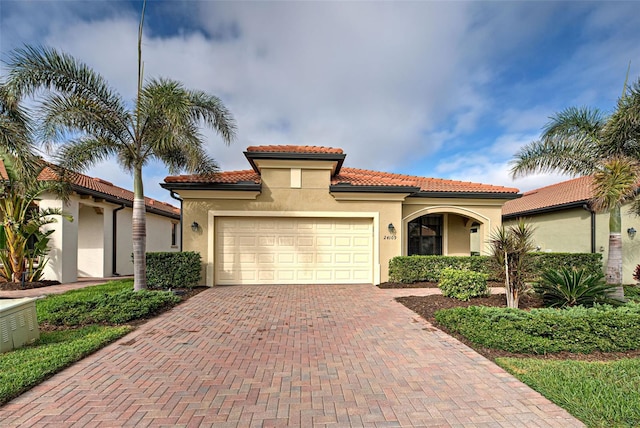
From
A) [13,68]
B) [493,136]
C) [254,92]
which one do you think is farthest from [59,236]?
[493,136]

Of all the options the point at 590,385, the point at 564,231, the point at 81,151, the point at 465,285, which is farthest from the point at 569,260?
the point at 81,151

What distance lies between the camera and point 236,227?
10.8m

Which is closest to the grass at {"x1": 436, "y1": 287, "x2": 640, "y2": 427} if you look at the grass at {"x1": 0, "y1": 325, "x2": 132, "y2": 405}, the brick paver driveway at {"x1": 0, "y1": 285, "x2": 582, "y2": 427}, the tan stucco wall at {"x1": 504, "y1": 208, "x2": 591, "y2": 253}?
the brick paver driveway at {"x1": 0, "y1": 285, "x2": 582, "y2": 427}

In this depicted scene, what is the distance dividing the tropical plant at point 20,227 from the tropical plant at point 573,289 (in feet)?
50.0

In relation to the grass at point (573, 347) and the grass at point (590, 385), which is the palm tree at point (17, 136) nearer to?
the grass at point (573, 347)

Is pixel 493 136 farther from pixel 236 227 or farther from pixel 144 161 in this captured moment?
pixel 144 161

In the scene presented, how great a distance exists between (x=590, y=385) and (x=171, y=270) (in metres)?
10.4

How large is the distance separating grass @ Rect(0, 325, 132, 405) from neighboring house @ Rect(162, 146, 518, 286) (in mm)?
4967

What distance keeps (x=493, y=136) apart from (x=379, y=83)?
28.8 ft

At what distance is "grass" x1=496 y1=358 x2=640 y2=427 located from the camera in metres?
2.87

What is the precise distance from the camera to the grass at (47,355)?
3463mm

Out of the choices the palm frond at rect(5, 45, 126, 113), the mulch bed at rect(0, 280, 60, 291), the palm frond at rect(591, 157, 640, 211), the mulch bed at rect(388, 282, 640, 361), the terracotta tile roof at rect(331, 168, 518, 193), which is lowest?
the mulch bed at rect(0, 280, 60, 291)

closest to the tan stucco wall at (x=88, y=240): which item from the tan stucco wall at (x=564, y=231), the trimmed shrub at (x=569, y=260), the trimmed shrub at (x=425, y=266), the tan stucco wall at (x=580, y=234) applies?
the trimmed shrub at (x=425, y=266)

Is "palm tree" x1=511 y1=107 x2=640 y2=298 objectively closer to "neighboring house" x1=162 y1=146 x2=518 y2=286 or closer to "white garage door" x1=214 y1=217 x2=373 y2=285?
"neighboring house" x1=162 y1=146 x2=518 y2=286
